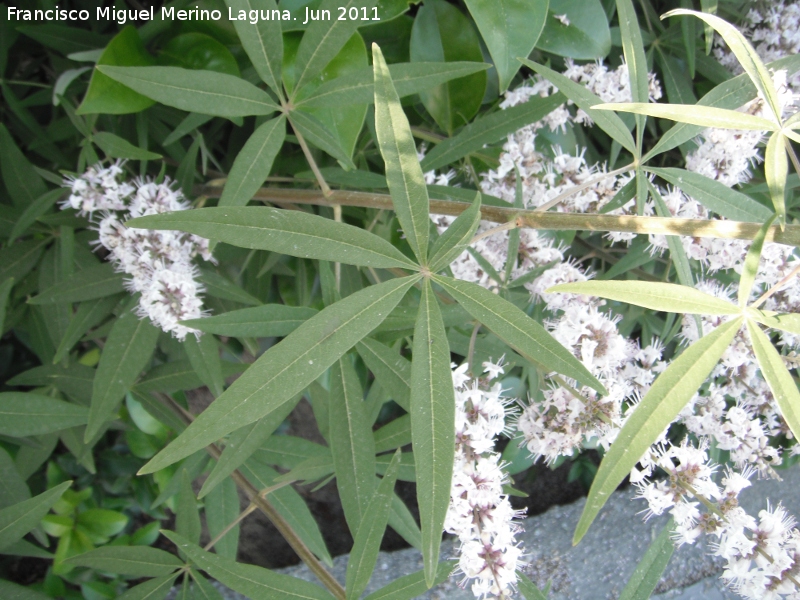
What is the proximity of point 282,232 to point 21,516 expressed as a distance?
596mm

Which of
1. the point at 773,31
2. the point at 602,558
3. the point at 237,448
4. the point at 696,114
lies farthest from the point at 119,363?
the point at 602,558

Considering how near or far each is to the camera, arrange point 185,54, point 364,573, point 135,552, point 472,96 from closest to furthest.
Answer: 1. point 364,573
2. point 135,552
3. point 185,54
4. point 472,96

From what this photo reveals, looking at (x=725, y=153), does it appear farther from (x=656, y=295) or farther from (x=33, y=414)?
(x=33, y=414)

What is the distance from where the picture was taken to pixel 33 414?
96 cm

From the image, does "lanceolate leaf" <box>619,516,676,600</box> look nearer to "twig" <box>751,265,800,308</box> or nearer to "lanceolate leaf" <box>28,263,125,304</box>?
"twig" <box>751,265,800,308</box>

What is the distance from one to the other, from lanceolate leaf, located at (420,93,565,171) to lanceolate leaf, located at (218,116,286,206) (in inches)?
12.5

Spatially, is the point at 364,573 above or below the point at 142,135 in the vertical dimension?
below

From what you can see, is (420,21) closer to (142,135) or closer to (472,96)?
(472,96)

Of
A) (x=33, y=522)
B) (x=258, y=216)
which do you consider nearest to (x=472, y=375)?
(x=258, y=216)

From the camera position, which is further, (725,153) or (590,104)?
(725,153)

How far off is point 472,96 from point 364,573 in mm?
909

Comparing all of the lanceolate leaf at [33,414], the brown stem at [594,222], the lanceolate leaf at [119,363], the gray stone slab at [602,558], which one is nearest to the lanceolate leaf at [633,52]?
the brown stem at [594,222]

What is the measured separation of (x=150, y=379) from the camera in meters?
1.18

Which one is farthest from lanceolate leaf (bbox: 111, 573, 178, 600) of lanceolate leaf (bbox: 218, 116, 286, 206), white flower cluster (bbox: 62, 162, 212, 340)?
lanceolate leaf (bbox: 218, 116, 286, 206)
